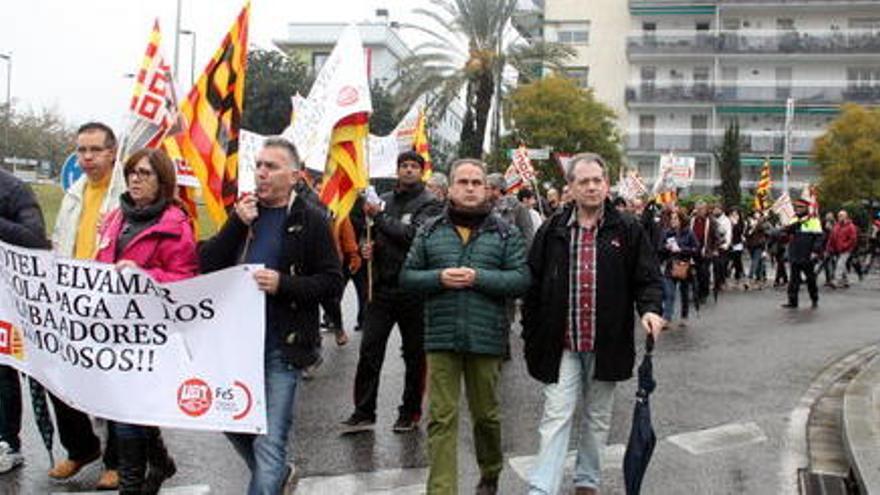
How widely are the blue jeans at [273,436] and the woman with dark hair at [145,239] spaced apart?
0.45 metres

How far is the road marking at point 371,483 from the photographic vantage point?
5.56 meters

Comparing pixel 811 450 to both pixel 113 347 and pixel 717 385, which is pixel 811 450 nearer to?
pixel 717 385

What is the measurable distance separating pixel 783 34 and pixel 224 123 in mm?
55178

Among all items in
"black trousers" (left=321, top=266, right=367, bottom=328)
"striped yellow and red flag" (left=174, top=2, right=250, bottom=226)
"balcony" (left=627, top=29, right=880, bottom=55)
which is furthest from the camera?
"balcony" (left=627, top=29, right=880, bottom=55)

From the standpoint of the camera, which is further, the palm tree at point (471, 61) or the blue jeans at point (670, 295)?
the palm tree at point (471, 61)

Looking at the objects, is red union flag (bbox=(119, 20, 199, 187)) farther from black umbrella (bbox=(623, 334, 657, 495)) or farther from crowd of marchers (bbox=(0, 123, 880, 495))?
black umbrella (bbox=(623, 334, 657, 495))

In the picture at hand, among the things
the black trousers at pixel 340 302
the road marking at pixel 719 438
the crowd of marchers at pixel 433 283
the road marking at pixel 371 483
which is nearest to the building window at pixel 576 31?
the black trousers at pixel 340 302

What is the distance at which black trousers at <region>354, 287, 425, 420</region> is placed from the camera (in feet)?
22.1

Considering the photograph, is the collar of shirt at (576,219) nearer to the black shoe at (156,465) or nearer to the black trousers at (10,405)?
the black shoe at (156,465)

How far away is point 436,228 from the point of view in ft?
17.0

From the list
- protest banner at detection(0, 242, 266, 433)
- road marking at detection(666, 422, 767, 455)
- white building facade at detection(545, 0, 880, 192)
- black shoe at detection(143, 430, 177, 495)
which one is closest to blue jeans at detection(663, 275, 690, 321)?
road marking at detection(666, 422, 767, 455)

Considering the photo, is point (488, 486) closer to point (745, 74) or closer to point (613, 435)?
point (613, 435)

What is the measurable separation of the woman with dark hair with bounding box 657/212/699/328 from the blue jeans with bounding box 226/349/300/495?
913 cm

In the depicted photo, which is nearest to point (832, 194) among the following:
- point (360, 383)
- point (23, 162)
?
point (360, 383)
